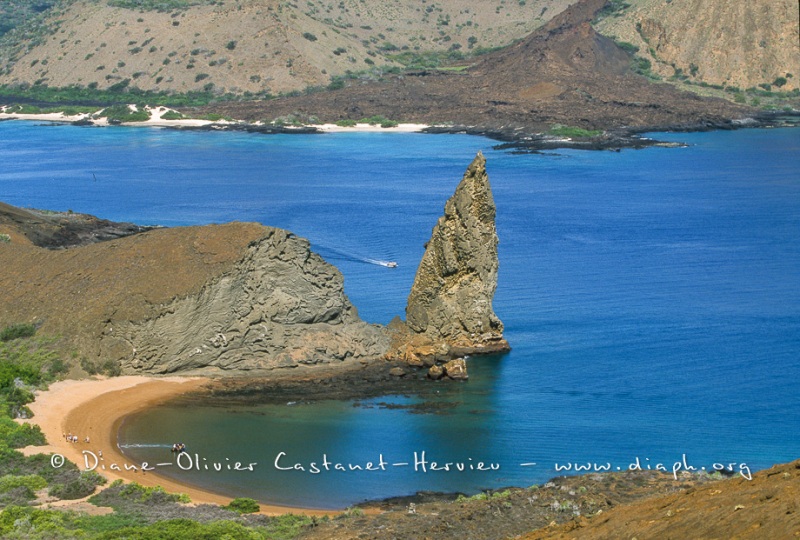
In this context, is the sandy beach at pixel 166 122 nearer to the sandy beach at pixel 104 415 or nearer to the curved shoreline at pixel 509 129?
the curved shoreline at pixel 509 129

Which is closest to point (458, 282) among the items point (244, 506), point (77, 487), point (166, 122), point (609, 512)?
point (244, 506)

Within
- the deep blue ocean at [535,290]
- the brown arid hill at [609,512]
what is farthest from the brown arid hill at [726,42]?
the brown arid hill at [609,512]

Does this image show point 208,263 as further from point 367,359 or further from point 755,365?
point 755,365

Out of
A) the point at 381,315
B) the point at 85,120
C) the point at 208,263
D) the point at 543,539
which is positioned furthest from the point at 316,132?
the point at 543,539

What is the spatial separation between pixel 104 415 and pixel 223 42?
410ft

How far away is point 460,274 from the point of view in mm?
40500

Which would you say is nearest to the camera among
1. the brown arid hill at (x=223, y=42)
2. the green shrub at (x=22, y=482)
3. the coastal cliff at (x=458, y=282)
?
the green shrub at (x=22, y=482)

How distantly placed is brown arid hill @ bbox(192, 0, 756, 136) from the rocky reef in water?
8372 cm

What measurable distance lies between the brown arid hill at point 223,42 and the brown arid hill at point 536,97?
9.41m

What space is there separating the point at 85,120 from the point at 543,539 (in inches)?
4873

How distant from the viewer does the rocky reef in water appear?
37344 mm

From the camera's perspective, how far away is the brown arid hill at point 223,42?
497 ft

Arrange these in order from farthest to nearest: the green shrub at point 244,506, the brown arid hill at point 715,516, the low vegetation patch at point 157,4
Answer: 1. the low vegetation patch at point 157,4
2. the green shrub at point 244,506
3. the brown arid hill at point 715,516

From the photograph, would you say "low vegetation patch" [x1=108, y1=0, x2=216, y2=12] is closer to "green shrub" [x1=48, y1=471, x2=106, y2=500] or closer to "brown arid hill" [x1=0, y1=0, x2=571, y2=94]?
"brown arid hill" [x1=0, y1=0, x2=571, y2=94]
